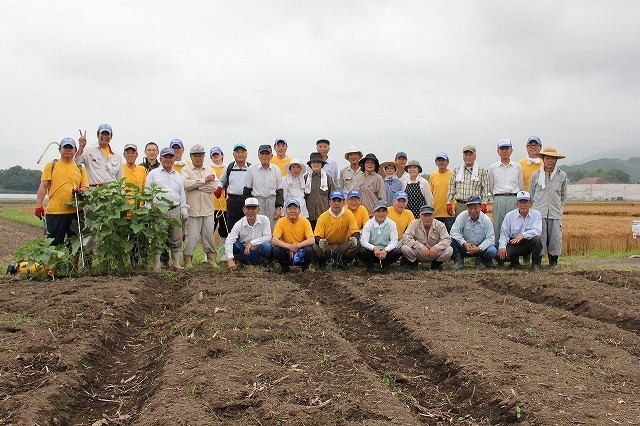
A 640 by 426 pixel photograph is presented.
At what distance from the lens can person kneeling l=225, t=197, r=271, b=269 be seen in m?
8.87

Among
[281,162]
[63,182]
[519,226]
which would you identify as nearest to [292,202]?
[281,162]

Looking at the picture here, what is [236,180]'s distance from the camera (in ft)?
31.2

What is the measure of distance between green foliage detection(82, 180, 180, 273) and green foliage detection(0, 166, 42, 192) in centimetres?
8280

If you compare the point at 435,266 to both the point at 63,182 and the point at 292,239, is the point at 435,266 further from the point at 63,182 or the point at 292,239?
the point at 63,182

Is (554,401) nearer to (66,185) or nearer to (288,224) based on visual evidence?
(288,224)

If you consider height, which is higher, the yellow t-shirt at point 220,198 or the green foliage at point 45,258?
the yellow t-shirt at point 220,198

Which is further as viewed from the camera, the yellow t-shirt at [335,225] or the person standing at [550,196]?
the person standing at [550,196]

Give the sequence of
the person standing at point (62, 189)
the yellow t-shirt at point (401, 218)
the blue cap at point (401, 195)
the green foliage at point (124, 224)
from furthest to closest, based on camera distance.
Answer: the yellow t-shirt at point (401, 218) < the blue cap at point (401, 195) < the green foliage at point (124, 224) < the person standing at point (62, 189)

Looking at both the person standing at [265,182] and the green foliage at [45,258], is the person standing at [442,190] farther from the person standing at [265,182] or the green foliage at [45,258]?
the green foliage at [45,258]

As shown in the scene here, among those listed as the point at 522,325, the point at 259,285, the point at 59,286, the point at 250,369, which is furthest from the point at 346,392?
the point at 59,286

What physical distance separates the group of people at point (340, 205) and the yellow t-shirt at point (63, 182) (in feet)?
0.06

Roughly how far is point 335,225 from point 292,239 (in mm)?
684

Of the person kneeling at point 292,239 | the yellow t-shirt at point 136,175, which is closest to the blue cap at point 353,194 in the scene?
the person kneeling at point 292,239

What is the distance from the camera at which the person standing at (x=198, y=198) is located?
29.9 feet
